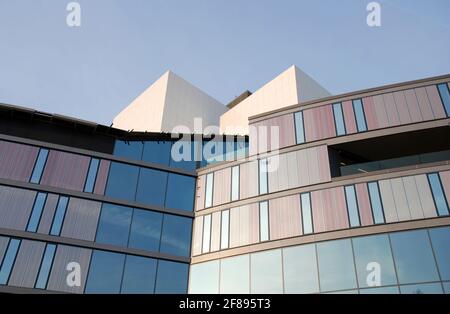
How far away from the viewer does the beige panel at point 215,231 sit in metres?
27.0

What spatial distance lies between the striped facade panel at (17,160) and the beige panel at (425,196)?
2503cm

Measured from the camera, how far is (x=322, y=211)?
24.0 meters

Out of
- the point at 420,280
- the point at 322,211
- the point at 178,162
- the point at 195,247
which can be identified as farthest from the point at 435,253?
the point at 178,162

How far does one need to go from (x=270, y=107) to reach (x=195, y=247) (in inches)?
632

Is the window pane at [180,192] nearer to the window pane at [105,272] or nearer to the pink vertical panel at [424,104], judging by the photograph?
the window pane at [105,272]

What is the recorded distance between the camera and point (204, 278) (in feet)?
85.8

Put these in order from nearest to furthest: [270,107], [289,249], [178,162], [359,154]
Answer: [289,249]
[359,154]
[178,162]
[270,107]

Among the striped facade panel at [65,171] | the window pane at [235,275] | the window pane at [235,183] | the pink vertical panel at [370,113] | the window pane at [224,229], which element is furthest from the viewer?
the window pane at [235,183]

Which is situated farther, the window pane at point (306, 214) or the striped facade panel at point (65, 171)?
Result: the striped facade panel at point (65, 171)

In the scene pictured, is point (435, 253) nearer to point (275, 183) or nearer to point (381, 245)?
point (381, 245)

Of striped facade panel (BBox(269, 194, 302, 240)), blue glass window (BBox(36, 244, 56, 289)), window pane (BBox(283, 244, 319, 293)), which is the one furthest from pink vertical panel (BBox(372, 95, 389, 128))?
blue glass window (BBox(36, 244, 56, 289))

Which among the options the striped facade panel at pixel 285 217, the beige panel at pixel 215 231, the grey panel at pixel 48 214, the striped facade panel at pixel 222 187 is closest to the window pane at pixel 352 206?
the striped facade panel at pixel 285 217

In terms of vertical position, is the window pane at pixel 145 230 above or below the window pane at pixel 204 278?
above

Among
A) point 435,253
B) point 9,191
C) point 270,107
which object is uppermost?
point 270,107
